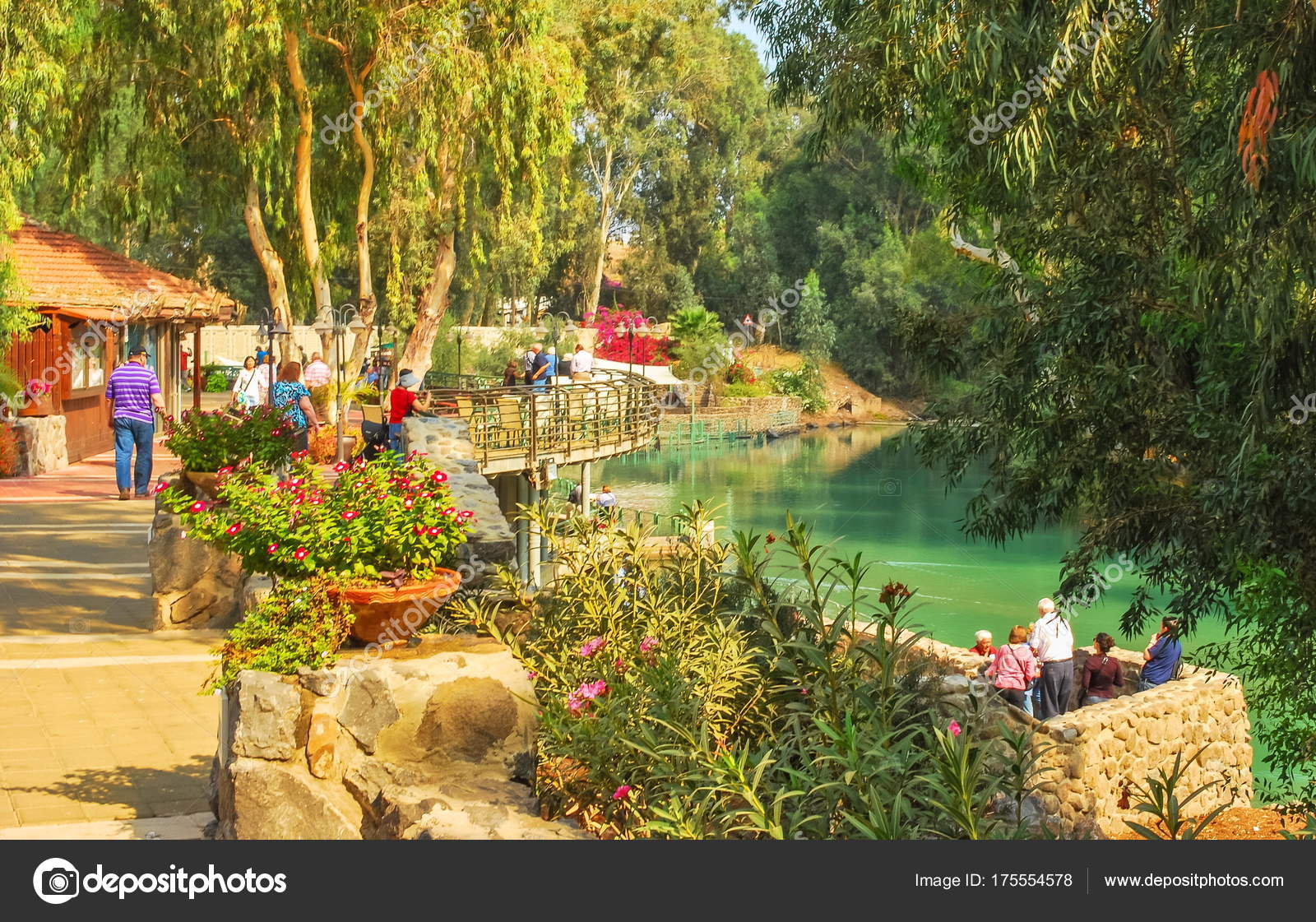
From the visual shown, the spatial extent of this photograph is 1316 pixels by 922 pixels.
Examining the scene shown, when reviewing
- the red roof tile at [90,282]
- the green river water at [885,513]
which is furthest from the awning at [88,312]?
the green river water at [885,513]

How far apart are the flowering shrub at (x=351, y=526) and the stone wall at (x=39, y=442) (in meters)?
14.4

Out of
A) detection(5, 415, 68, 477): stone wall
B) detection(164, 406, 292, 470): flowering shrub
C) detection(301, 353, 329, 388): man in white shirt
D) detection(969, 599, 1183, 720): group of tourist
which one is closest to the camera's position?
detection(164, 406, 292, 470): flowering shrub

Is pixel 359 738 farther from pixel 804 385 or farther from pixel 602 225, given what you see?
pixel 804 385

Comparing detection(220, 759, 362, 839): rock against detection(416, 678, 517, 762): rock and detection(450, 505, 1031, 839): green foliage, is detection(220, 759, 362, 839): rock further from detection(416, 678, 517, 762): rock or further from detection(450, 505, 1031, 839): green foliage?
detection(450, 505, 1031, 839): green foliage

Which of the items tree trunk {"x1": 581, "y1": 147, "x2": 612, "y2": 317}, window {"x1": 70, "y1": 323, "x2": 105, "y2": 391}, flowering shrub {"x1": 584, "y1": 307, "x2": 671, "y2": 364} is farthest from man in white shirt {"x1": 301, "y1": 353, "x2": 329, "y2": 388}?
tree trunk {"x1": 581, "y1": 147, "x2": 612, "y2": 317}

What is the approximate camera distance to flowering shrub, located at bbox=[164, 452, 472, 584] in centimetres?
712

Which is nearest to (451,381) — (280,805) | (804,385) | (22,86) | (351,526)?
(22,86)

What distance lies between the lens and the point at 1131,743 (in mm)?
13820

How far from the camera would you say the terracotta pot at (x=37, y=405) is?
21125 mm

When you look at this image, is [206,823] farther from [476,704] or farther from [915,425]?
[915,425]

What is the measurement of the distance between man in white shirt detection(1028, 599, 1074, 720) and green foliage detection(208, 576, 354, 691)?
8842mm

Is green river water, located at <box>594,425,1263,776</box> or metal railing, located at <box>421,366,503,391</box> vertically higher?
metal railing, located at <box>421,366,503,391</box>

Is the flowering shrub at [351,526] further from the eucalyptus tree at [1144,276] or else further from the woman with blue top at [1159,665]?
the woman with blue top at [1159,665]

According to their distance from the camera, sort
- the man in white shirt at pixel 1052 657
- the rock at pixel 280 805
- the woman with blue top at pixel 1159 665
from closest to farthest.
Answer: the rock at pixel 280 805 → the man in white shirt at pixel 1052 657 → the woman with blue top at pixel 1159 665
